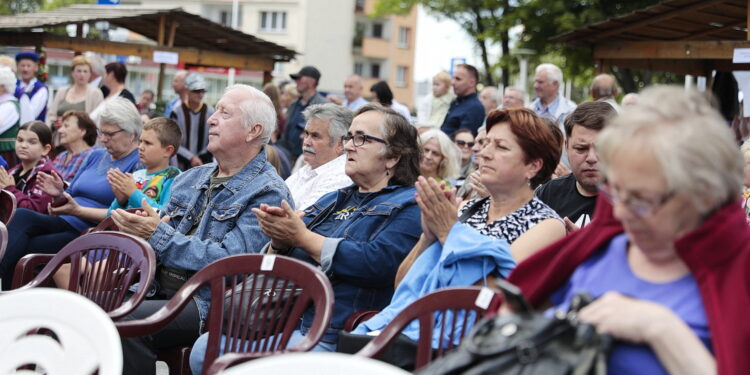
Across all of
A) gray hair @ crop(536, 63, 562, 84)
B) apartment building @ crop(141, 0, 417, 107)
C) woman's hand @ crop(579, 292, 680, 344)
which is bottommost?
woman's hand @ crop(579, 292, 680, 344)

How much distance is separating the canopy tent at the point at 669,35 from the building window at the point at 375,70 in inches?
1923

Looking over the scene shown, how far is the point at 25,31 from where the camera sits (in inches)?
552

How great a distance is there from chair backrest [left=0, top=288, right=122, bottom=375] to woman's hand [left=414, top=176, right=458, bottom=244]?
143 centimetres

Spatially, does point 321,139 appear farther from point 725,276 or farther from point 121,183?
point 725,276

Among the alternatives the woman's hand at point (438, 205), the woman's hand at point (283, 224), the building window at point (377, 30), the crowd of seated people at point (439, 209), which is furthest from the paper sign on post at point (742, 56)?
the building window at point (377, 30)

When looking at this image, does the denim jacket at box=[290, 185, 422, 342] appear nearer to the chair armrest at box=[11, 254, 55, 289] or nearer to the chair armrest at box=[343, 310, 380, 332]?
the chair armrest at box=[343, 310, 380, 332]

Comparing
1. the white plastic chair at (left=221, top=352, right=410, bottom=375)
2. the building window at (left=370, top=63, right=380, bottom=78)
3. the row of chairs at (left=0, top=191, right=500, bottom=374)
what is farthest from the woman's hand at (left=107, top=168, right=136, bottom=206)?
the building window at (left=370, top=63, right=380, bottom=78)

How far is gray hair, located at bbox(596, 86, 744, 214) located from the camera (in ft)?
6.92

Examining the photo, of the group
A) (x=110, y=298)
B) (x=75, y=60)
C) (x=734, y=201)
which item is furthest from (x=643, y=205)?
(x=75, y=60)

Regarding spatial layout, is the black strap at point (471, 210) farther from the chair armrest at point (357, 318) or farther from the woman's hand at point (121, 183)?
the woman's hand at point (121, 183)

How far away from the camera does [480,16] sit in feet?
102

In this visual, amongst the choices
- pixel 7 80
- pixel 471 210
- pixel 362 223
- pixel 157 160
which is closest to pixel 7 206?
pixel 157 160

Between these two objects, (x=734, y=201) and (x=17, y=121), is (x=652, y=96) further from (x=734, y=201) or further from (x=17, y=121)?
(x=17, y=121)

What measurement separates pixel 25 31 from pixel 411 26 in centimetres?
5049
